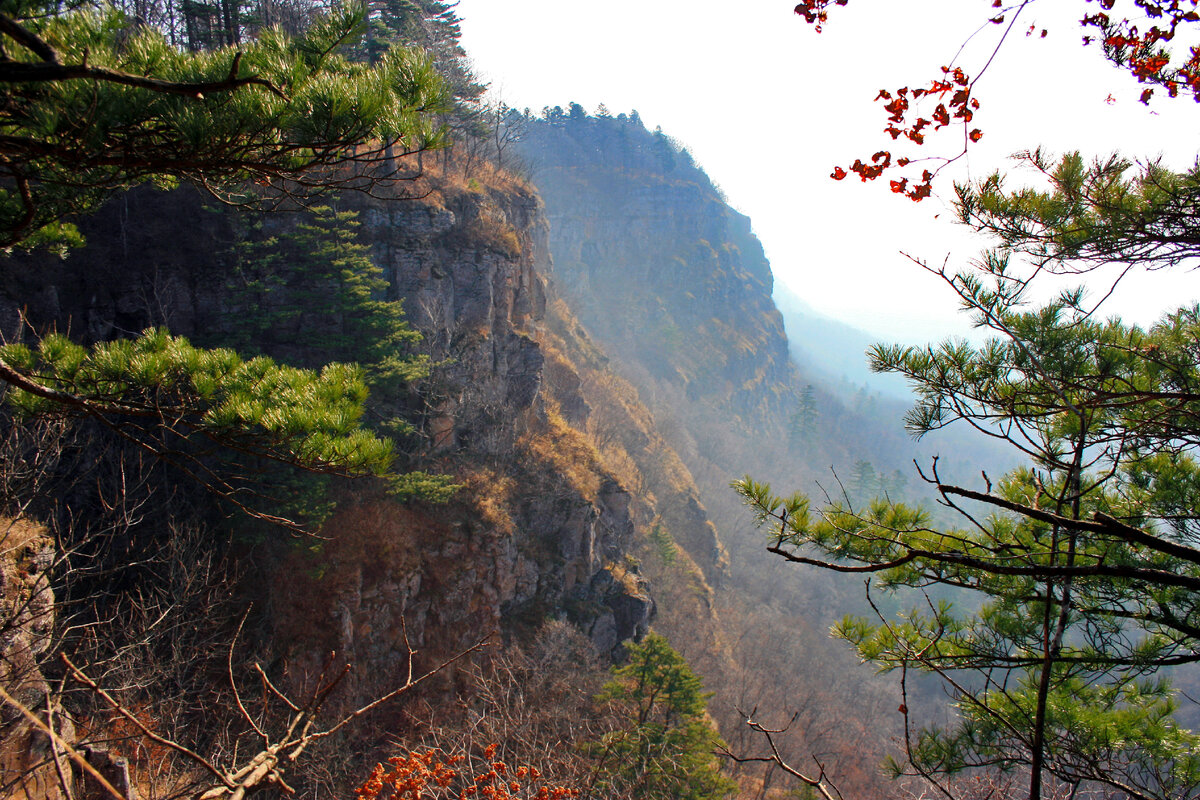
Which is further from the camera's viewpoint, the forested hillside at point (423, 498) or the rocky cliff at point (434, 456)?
the rocky cliff at point (434, 456)

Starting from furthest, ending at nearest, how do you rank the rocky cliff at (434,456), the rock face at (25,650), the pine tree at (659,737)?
1. the rocky cliff at (434,456)
2. the pine tree at (659,737)
3. the rock face at (25,650)

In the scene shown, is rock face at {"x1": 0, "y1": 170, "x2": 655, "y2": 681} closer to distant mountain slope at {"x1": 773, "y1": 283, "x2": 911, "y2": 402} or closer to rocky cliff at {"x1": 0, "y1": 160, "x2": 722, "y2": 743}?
rocky cliff at {"x1": 0, "y1": 160, "x2": 722, "y2": 743}

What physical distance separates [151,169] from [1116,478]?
22.3 feet

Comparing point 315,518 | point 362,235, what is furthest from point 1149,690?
point 362,235

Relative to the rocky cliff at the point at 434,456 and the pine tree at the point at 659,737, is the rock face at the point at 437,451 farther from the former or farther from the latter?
the pine tree at the point at 659,737

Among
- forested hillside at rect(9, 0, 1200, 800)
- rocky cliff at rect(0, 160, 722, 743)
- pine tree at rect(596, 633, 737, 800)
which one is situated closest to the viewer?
forested hillside at rect(9, 0, 1200, 800)

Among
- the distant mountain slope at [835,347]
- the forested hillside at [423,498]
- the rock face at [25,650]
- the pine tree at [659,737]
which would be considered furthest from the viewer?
the distant mountain slope at [835,347]

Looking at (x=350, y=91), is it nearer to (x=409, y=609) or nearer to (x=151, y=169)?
(x=151, y=169)

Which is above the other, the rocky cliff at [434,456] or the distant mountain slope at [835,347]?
the distant mountain slope at [835,347]

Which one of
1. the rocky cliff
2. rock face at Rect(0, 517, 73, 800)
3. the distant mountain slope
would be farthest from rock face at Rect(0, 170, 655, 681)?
the distant mountain slope

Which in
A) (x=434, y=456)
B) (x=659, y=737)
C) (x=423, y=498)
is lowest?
(x=659, y=737)

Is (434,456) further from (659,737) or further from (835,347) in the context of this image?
(835,347)

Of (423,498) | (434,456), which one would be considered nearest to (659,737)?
(423,498)

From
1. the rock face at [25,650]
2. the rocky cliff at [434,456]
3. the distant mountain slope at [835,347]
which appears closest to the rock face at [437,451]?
the rocky cliff at [434,456]
